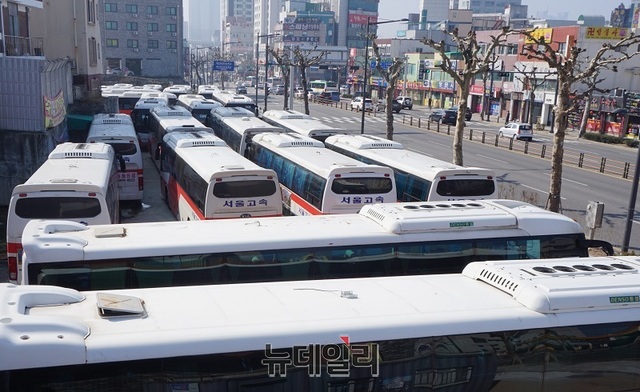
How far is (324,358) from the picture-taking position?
591 cm

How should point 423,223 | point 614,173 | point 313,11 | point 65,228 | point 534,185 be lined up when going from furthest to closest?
point 313,11
point 614,173
point 534,185
point 423,223
point 65,228

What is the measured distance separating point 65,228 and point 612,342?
7.20 meters

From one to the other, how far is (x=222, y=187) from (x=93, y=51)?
112ft

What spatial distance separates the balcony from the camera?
2781cm

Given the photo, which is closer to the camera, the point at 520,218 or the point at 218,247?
the point at 218,247

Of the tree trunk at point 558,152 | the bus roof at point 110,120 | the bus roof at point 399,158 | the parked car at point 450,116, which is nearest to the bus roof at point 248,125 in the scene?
the bus roof at point 399,158

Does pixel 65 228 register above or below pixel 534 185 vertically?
above

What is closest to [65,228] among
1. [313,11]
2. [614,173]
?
[614,173]

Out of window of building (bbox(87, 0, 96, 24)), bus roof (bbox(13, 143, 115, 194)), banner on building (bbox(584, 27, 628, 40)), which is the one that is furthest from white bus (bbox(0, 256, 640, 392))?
banner on building (bbox(584, 27, 628, 40))

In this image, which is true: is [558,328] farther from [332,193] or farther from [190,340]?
[332,193]

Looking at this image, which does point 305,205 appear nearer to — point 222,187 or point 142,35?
point 222,187

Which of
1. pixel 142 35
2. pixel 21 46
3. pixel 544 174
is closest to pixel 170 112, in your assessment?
pixel 21 46

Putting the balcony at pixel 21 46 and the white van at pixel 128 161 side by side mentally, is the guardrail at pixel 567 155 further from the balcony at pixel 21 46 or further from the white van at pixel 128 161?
the balcony at pixel 21 46

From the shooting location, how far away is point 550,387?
6738 millimetres
